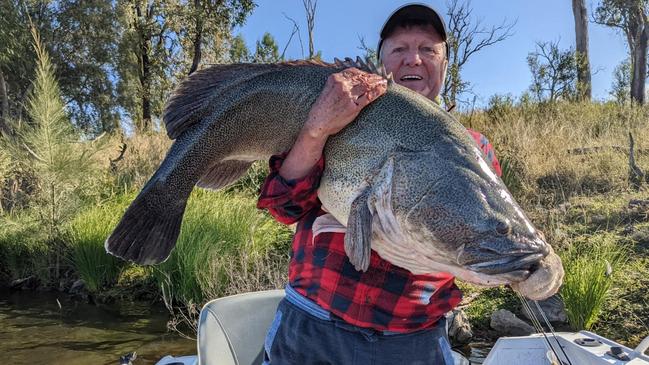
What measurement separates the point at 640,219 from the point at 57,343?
7081 mm

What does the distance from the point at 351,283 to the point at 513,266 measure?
595 mm

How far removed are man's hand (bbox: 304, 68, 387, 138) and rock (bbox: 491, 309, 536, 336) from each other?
12.0 feet

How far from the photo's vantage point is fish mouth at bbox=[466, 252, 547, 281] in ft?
4.32

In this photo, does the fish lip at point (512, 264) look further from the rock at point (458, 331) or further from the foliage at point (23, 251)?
the foliage at point (23, 251)

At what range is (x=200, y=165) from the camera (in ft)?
6.32

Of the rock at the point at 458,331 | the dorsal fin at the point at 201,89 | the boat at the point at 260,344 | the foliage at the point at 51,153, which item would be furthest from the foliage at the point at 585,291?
the foliage at the point at 51,153

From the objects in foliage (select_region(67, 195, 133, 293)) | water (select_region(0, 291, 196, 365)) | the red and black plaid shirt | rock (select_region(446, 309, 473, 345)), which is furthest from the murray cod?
foliage (select_region(67, 195, 133, 293))

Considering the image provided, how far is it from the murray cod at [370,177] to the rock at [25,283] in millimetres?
6946

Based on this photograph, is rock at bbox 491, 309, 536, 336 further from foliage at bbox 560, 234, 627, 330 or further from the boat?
the boat

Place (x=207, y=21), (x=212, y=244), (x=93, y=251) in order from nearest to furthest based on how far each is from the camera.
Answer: (x=212, y=244), (x=93, y=251), (x=207, y=21)

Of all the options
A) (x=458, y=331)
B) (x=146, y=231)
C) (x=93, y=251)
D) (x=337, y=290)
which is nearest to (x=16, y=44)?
(x=93, y=251)

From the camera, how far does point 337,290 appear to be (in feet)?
5.75

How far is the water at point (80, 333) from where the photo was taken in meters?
5.24

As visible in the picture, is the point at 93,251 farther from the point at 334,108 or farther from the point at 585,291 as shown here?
the point at 334,108
